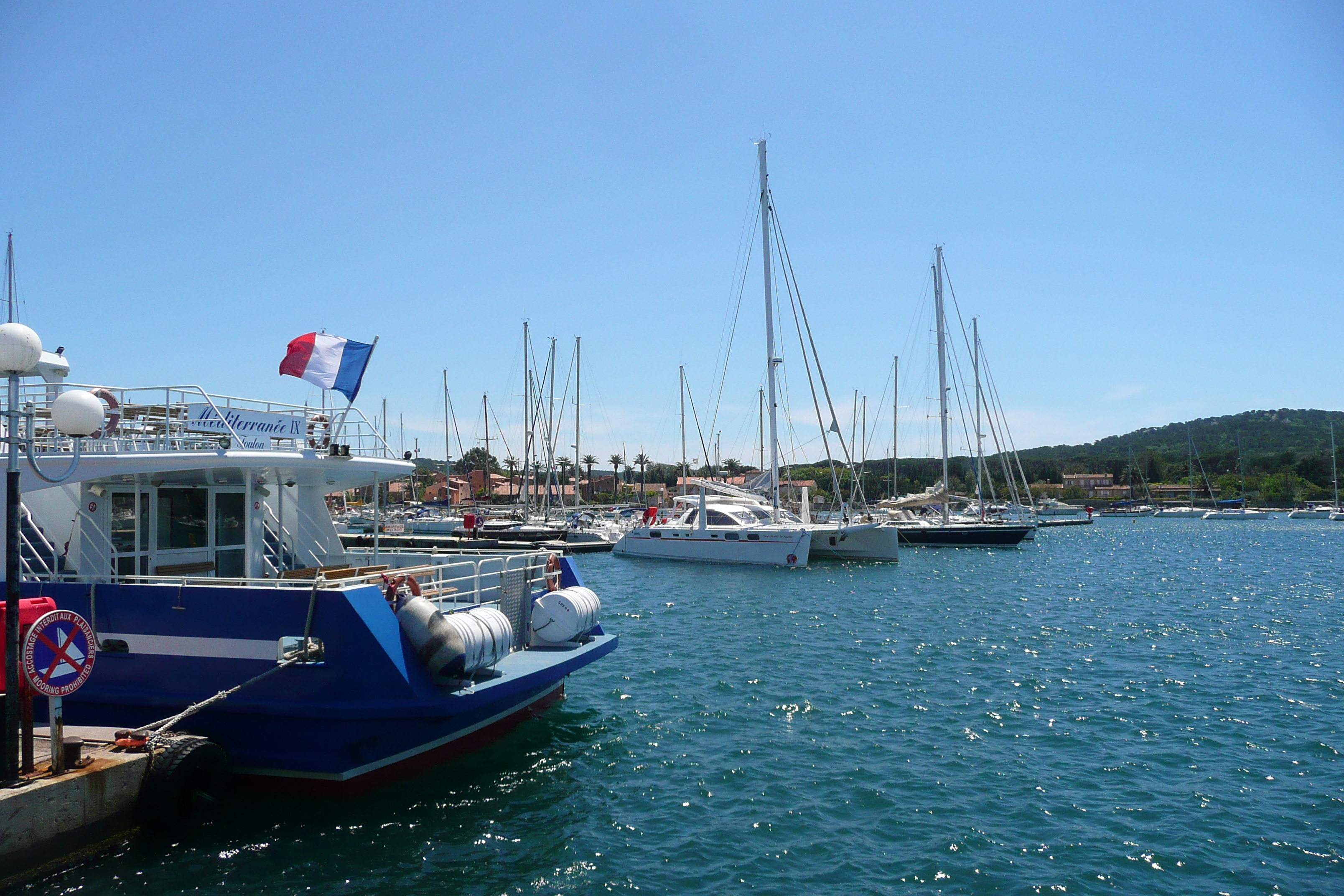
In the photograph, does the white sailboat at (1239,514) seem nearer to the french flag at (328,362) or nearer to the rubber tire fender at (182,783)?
the french flag at (328,362)

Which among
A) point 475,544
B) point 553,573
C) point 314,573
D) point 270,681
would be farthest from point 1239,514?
point 270,681

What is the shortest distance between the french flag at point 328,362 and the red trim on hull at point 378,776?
482cm

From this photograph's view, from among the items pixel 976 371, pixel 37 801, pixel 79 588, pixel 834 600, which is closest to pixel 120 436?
pixel 79 588

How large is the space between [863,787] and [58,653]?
27.2 feet

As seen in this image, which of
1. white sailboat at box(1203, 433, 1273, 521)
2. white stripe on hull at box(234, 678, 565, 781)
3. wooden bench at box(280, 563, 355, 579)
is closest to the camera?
white stripe on hull at box(234, 678, 565, 781)

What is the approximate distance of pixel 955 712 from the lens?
12.5m

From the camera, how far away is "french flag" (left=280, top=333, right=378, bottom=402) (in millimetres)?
10875

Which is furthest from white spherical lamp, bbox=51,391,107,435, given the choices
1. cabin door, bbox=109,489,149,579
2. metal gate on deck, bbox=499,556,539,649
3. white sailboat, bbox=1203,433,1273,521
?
white sailboat, bbox=1203,433,1273,521

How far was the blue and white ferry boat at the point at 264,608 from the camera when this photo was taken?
8398mm

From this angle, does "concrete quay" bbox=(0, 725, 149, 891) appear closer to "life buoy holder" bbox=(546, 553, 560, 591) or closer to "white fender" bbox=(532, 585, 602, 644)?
"white fender" bbox=(532, 585, 602, 644)

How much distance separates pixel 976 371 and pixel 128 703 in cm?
5705

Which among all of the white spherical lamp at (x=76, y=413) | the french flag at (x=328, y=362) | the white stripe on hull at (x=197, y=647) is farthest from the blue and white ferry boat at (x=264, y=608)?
the white spherical lamp at (x=76, y=413)

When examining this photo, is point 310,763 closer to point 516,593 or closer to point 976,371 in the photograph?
point 516,593

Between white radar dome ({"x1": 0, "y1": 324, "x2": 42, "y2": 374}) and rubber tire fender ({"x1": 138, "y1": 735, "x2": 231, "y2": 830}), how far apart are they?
3765mm
